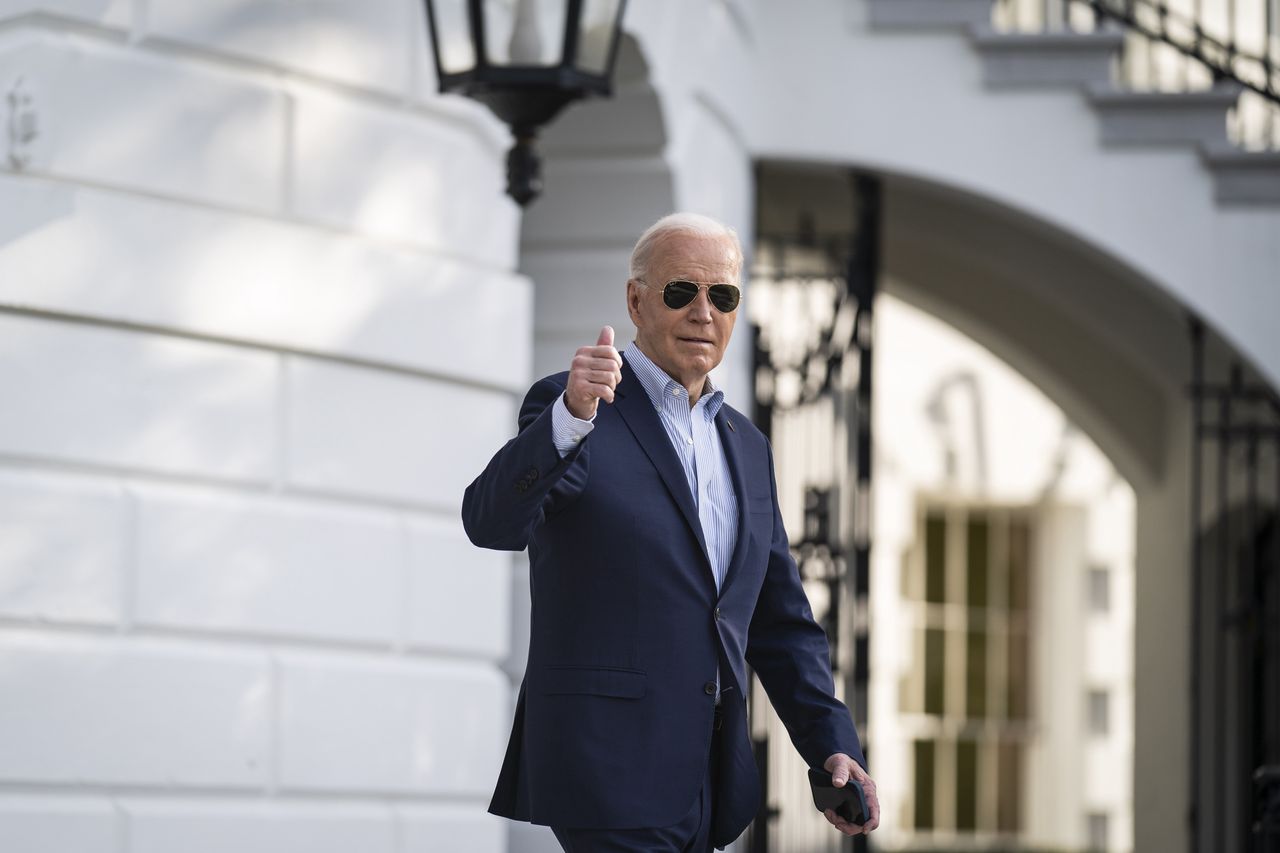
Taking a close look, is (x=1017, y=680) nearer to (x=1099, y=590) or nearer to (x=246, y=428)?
(x=1099, y=590)

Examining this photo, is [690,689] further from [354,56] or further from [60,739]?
[354,56]

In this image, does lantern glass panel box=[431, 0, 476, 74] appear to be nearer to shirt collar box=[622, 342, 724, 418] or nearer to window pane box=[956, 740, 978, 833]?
shirt collar box=[622, 342, 724, 418]

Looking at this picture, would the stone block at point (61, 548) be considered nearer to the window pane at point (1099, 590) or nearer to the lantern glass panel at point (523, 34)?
the lantern glass panel at point (523, 34)

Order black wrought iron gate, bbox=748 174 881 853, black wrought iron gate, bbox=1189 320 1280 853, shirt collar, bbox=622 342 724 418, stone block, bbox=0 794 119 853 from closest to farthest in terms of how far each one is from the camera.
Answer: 1. shirt collar, bbox=622 342 724 418
2. stone block, bbox=0 794 119 853
3. black wrought iron gate, bbox=748 174 881 853
4. black wrought iron gate, bbox=1189 320 1280 853

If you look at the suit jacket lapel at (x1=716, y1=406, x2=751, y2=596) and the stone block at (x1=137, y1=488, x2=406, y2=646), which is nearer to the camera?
the suit jacket lapel at (x1=716, y1=406, x2=751, y2=596)

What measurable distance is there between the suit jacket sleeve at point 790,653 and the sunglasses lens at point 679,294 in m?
0.43

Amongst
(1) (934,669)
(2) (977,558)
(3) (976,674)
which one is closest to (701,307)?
(1) (934,669)

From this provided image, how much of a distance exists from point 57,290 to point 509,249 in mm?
1590

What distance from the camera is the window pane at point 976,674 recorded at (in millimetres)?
18625

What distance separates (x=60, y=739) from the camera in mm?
4820

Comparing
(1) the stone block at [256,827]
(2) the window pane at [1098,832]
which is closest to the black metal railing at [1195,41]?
(1) the stone block at [256,827]

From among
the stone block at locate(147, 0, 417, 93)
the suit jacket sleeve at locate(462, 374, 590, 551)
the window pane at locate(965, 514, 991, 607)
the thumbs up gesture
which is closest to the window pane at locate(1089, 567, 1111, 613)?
the window pane at locate(965, 514, 991, 607)

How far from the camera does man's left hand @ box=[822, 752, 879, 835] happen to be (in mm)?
3381

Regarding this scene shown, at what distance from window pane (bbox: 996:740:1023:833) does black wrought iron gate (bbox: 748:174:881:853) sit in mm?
10273
